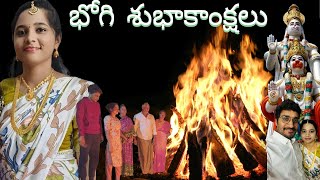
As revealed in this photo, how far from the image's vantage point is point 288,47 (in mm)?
5074

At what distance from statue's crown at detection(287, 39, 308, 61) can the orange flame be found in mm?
651

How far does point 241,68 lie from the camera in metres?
5.71

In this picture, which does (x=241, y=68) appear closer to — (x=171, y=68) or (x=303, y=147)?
(x=171, y=68)

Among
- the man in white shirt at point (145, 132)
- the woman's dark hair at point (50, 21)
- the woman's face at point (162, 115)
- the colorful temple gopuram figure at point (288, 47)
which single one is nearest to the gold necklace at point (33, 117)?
the woman's dark hair at point (50, 21)

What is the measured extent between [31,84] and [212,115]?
1790 millimetres

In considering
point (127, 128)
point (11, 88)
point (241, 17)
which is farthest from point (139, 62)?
point (11, 88)

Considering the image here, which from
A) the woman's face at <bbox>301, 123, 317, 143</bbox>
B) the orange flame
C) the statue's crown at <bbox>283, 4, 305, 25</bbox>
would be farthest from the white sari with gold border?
the statue's crown at <bbox>283, 4, 305, 25</bbox>

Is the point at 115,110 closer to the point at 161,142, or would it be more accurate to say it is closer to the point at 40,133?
the point at 161,142

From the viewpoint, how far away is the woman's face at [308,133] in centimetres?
414

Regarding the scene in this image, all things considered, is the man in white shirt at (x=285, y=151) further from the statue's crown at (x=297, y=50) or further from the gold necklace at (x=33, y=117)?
the gold necklace at (x=33, y=117)

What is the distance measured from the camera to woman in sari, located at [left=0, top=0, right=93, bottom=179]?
450 cm

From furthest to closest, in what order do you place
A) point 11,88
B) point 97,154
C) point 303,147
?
point 97,154 → point 11,88 → point 303,147

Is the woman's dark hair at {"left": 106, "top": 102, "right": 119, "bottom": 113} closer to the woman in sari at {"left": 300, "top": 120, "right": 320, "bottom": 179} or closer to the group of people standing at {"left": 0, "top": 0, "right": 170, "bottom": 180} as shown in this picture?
the group of people standing at {"left": 0, "top": 0, "right": 170, "bottom": 180}

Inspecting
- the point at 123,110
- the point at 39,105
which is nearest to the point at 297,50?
the point at 123,110
